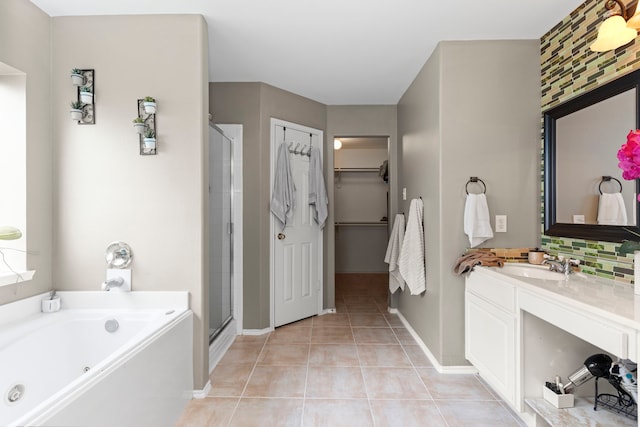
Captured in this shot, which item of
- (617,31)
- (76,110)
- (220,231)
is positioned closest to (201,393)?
(220,231)

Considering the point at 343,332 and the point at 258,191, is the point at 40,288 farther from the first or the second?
the point at 343,332

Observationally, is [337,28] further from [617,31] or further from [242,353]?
[242,353]

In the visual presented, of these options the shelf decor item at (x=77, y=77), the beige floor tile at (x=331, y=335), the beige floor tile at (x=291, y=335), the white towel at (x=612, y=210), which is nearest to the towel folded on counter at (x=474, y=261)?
the white towel at (x=612, y=210)

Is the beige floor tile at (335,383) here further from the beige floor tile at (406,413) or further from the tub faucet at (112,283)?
the tub faucet at (112,283)

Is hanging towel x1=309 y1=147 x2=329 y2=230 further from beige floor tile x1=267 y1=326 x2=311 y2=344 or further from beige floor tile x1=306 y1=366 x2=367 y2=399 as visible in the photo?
beige floor tile x1=306 y1=366 x2=367 y2=399

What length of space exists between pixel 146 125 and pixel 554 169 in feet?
8.75

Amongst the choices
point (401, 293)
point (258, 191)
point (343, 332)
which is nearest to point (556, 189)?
point (401, 293)

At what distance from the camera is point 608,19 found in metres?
1.60

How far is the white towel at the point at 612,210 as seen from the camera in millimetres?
1694

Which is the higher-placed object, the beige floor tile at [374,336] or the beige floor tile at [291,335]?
the beige floor tile at [374,336]

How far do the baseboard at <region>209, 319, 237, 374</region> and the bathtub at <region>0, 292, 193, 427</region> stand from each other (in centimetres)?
48

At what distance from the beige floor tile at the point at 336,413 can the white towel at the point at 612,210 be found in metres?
1.71

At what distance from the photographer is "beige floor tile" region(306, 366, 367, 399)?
2074 millimetres

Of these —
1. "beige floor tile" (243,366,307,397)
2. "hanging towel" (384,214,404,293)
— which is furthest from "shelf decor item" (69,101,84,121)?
"hanging towel" (384,214,404,293)
